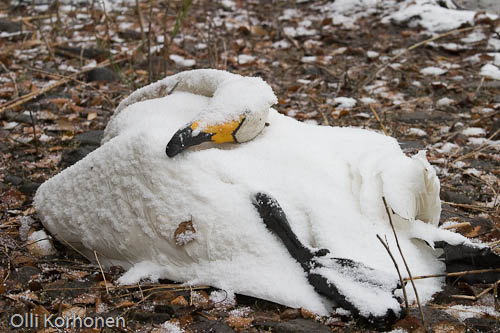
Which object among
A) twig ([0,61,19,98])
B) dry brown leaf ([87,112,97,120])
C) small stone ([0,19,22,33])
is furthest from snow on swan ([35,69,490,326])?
small stone ([0,19,22,33])

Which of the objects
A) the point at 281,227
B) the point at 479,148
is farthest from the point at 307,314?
the point at 479,148

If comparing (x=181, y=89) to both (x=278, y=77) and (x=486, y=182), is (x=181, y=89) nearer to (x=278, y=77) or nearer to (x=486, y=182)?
(x=486, y=182)

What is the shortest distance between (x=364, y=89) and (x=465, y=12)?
225cm

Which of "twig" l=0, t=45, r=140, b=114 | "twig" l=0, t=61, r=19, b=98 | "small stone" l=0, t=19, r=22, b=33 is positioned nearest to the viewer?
"twig" l=0, t=45, r=140, b=114

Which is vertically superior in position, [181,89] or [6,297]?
[181,89]

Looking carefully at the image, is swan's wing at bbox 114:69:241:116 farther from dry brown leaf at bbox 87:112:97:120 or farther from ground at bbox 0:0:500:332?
dry brown leaf at bbox 87:112:97:120

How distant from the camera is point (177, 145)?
225 cm

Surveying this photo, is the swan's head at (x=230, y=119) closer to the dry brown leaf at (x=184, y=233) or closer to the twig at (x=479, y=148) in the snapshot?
the dry brown leaf at (x=184, y=233)

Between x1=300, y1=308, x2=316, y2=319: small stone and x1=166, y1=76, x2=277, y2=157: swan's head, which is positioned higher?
x1=166, y1=76, x2=277, y2=157: swan's head

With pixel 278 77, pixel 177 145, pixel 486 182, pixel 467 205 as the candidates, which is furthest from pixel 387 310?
pixel 278 77

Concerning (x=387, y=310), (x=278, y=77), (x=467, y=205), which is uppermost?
(x=387, y=310)

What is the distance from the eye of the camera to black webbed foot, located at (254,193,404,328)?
77.6 inches

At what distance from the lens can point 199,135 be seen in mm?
2293

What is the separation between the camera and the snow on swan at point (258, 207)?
212 cm
